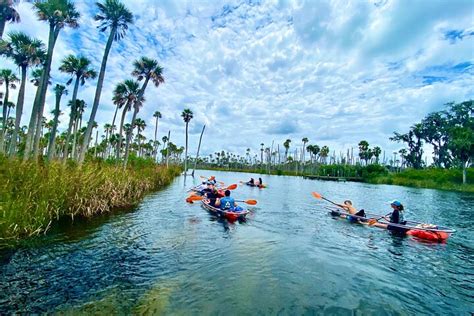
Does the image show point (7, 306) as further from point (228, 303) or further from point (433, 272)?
point (433, 272)

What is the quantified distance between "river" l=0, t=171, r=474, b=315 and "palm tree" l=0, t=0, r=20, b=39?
15786 millimetres

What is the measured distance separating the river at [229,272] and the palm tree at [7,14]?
15786mm

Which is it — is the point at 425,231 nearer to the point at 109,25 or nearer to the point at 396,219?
the point at 396,219

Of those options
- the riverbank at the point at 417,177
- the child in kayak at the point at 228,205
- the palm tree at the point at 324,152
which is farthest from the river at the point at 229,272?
the palm tree at the point at 324,152

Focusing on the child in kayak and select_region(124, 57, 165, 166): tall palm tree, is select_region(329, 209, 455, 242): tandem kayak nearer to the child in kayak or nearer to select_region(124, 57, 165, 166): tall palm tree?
the child in kayak

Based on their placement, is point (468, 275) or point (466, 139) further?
point (466, 139)

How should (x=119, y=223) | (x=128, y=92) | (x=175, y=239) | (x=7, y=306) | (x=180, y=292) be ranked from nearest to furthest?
(x=7, y=306) < (x=180, y=292) < (x=175, y=239) < (x=119, y=223) < (x=128, y=92)

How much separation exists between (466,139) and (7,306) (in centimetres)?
6112

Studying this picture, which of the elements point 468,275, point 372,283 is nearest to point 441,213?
point 468,275

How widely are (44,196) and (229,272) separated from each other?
7.35 metres

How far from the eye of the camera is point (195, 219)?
14.6 m

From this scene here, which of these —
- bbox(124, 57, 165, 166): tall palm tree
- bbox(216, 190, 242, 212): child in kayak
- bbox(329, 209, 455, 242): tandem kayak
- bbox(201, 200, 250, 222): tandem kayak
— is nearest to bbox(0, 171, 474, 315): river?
bbox(329, 209, 455, 242): tandem kayak

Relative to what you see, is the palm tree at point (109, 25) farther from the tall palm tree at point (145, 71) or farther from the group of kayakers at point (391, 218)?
the group of kayakers at point (391, 218)

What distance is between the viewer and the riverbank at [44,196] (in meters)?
7.90
